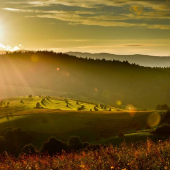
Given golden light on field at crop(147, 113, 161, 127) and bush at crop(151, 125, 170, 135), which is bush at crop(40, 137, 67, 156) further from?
golden light on field at crop(147, 113, 161, 127)

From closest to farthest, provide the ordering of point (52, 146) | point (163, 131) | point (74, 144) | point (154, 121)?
point (52, 146), point (74, 144), point (163, 131), point (154, 121)

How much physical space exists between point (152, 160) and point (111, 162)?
1.79 metres

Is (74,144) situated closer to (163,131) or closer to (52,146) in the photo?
(52,146)

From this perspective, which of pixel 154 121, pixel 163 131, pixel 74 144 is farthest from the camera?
pixel 154 121

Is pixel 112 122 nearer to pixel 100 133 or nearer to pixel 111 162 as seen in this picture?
pixel 100 133

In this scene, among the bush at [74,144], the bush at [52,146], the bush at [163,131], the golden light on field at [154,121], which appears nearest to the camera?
the bush at [52,146]

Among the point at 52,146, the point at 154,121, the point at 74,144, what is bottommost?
the point at 74,144

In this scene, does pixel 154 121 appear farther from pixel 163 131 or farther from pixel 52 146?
pixel 52 146

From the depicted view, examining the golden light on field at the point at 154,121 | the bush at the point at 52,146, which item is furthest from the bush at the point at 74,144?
the golden light on field at the point at 154,121

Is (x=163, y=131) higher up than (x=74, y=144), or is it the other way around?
(x=163, y=131)

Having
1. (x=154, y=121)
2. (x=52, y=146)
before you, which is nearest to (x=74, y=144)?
(x=52, y=146)

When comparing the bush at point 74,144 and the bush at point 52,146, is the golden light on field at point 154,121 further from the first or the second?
the bush at point 52,146

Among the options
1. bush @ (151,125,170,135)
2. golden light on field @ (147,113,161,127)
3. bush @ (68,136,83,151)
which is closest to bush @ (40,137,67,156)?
bush @ (68,136,83,151)

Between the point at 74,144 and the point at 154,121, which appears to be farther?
the point at 154,121
